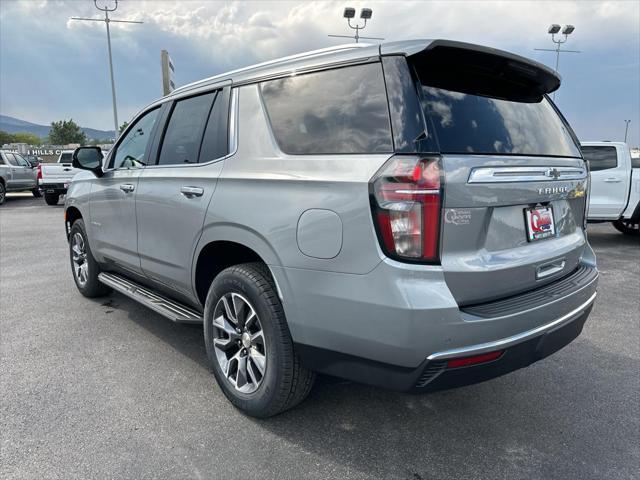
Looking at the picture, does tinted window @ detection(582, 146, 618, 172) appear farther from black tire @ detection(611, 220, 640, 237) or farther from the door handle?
the door handle

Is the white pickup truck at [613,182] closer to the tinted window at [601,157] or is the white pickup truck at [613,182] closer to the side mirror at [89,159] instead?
the tinted window at [601,157]

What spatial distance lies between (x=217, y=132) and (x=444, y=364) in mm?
1920

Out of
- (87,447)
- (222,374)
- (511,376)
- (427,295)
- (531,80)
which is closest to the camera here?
(427,295)

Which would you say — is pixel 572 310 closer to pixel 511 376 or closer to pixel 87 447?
pixel 511 376

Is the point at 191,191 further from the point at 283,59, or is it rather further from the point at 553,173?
the point at 553,173

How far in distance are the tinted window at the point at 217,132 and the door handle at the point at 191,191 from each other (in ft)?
0.64

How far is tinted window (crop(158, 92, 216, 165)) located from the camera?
3.12 meters

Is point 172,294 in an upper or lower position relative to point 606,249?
upper

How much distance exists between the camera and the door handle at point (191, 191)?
287 centimetres

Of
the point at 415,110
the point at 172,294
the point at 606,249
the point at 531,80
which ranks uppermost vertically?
the point at 531,80

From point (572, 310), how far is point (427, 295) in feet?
3.36

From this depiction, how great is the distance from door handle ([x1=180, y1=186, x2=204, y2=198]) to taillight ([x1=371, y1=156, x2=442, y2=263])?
1.34 meters

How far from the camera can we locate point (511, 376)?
3225 mm

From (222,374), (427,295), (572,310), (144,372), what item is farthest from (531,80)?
(144,372)
